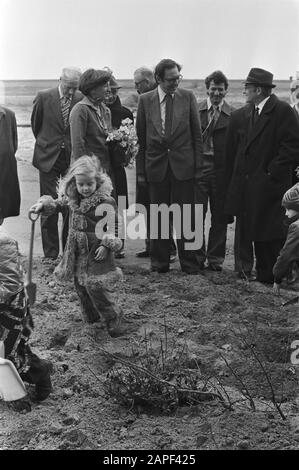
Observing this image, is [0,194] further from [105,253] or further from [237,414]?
[237,414]

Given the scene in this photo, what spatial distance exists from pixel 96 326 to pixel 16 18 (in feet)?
5.85

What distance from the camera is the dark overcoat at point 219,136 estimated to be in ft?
21.1

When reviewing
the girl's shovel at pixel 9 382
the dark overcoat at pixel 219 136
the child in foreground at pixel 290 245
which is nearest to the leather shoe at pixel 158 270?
the dark overcoat at pixel 219 136

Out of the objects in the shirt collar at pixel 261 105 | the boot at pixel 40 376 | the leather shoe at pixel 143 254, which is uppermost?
the shirt collar at pixel 261 105

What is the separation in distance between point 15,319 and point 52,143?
199 centimetres

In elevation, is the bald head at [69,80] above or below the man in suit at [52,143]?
above

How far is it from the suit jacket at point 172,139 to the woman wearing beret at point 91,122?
A: 18.7 inches

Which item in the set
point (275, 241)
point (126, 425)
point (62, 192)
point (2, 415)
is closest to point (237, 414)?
point (126, 425)

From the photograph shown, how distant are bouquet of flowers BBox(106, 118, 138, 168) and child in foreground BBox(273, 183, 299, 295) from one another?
4.23ft

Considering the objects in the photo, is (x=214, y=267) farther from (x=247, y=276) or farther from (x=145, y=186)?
(x=145, y=186)

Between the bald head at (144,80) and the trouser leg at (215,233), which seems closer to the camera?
the bald head at (144,80)

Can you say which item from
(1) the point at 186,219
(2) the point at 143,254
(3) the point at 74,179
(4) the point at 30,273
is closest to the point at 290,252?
(3) the point at 74,179

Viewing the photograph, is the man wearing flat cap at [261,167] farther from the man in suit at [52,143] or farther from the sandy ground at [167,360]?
the man in suit at [52,143]

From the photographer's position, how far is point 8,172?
484 cm
